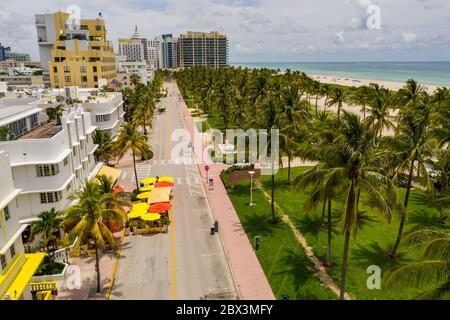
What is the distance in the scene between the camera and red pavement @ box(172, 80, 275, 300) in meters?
25.4

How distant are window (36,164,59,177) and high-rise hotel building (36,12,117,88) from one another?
2744 inches

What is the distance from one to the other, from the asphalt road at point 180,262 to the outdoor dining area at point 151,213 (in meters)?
0.87

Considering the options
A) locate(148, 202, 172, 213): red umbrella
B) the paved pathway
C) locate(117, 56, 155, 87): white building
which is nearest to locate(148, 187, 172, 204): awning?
locate(148, 202, 172, 213): red umbrella

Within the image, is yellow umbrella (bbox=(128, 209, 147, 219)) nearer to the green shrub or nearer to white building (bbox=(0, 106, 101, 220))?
white building (bbox=(0, 106, 101, 220))

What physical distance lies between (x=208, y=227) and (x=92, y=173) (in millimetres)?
16082

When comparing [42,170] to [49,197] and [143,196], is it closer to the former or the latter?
[49,197]

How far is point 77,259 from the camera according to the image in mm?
30641

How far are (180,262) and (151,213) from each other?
26.0 ft

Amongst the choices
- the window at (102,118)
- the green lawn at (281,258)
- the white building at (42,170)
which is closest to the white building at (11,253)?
the white building at (42,170)

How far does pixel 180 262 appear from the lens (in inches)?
1172

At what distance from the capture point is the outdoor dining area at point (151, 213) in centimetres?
3550

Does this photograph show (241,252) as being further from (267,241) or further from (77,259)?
(77,259)

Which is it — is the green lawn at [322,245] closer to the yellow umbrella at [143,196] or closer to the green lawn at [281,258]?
the green lawn at [281,258]
